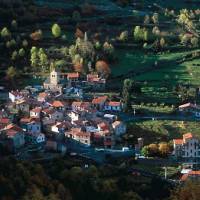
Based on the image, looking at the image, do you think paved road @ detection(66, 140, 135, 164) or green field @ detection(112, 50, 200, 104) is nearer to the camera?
paved road @ detection(66, 140, 135, 164)

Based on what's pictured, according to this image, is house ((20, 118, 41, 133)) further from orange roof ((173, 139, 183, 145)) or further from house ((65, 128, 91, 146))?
orange roof ((173, 139, 183, 145))

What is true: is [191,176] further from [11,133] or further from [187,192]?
[11,133]

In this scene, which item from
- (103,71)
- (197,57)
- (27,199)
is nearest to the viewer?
(27,199)

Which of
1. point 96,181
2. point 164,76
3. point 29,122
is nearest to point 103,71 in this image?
point 164,76

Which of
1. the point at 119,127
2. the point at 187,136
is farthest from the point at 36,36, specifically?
the point at 187,136

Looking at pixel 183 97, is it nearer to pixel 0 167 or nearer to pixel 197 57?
pixel 197 57

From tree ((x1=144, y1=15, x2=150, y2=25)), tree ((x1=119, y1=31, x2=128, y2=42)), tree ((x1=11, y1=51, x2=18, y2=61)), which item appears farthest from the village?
tree ((x1=144, y1=15, x2=150, y2=25))

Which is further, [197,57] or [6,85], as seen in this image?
[197,57]
